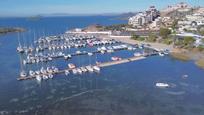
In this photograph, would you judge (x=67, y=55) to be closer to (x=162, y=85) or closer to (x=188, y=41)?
(x=162, y=85)

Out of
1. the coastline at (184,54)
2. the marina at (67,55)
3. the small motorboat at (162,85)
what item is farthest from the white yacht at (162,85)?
the coastline at (184,54)

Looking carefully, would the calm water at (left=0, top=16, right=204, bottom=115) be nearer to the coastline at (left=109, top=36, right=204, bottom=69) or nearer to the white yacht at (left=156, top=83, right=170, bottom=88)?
the white yacht at (left=156, top=83, right=170, bottom=88)

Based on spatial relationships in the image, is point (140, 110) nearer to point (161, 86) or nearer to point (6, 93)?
point (161, 86)

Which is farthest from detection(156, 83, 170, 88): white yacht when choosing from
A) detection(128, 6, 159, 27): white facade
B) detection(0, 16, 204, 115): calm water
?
detection(128, 6, 159, 27): white facade

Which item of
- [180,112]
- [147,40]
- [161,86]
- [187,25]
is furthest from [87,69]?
[187,25]

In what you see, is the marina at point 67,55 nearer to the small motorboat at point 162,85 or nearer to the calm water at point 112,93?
the calm water at point 112,93

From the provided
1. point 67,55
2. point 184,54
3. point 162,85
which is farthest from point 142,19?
point 162,85

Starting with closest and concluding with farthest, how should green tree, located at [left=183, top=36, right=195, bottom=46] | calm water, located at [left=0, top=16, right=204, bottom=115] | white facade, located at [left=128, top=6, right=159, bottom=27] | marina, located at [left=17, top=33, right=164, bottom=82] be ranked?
calm water, located at [left=0, top=16, right=204, bottom=115]
marina, located at [left=17, top=33, right=164, bottom=82]
green tree, located at [left=183, top=36, right=195, bottom=46]
white facade, located at [left=128, top=6, right=159, bottom=27]

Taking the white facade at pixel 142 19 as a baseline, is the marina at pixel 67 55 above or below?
below

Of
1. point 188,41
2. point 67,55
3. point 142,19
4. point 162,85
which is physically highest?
point 142,19
